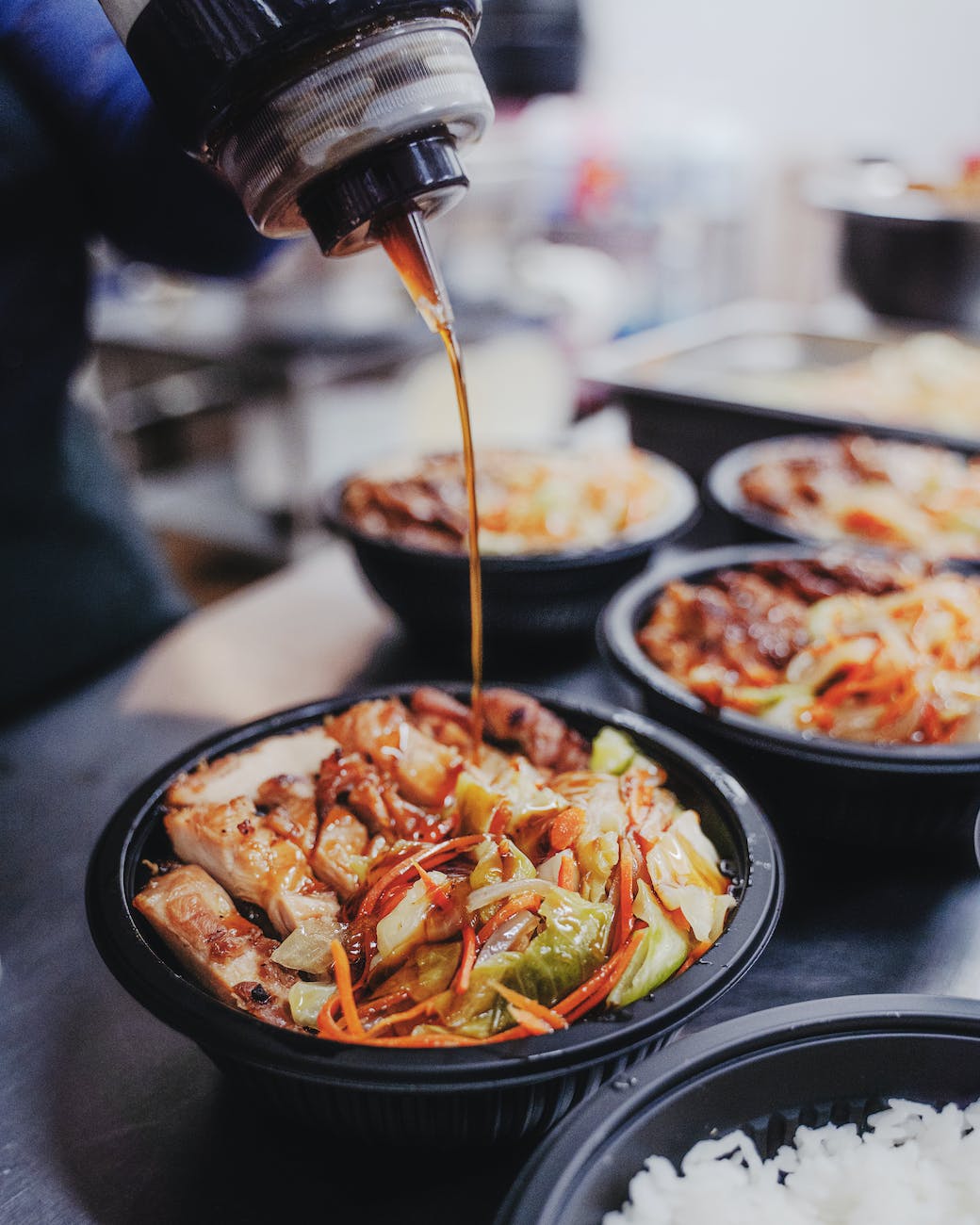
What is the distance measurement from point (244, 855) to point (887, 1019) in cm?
66

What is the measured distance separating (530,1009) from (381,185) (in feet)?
2.57

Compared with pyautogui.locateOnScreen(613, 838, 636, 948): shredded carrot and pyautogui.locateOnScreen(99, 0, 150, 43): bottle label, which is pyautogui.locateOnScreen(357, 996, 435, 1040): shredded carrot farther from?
pyautogui.locateOnScreen(99, 0, 150, 43): bottle label

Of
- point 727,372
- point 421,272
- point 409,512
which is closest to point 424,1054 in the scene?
point 421,272

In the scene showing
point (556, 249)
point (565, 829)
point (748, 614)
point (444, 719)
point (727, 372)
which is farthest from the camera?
point (556, 249)

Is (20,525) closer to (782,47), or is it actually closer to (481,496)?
(481,496)

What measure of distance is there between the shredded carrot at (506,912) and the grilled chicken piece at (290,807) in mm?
308

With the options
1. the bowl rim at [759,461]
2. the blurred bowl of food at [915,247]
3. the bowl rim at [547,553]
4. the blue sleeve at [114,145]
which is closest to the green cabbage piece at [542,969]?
the bowl rim at [547,553]

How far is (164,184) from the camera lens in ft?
6.37

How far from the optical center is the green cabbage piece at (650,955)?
3.08 ft

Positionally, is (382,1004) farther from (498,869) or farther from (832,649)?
(832,649)

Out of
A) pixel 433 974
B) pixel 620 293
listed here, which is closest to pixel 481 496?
pixel 433 974

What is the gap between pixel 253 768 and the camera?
131 cm

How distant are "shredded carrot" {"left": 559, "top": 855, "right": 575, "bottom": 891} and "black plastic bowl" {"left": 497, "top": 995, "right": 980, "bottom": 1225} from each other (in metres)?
0.20

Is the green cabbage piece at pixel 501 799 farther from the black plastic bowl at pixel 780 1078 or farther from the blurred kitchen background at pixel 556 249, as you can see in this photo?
the blurred kitchen background at pixel 556 249
